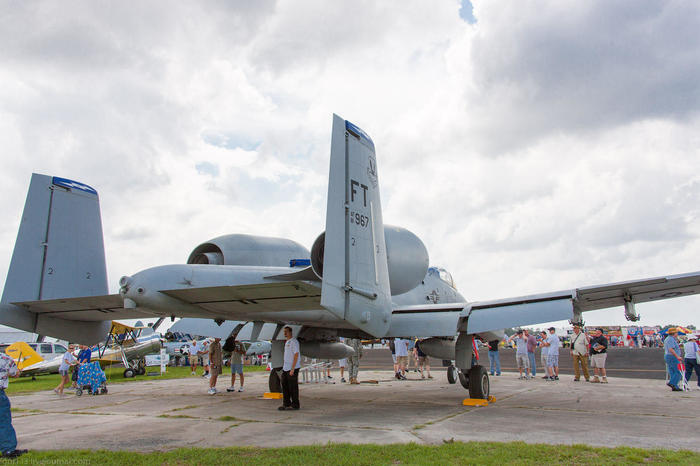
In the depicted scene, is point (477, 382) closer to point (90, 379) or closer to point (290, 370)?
point (290, 370)

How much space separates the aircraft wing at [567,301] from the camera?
7973mm

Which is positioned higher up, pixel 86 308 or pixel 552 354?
pixel 86 308

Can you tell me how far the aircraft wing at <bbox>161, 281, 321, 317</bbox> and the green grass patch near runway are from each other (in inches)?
70.4

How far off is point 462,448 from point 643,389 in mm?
9549

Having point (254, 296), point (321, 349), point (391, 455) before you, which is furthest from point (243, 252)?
point (391, 455)

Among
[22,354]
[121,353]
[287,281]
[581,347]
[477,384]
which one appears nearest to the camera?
[287,281]

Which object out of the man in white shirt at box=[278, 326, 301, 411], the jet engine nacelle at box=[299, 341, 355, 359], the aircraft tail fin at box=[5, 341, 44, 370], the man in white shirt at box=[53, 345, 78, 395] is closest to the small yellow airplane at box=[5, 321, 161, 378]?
the aircraft tail fin at box=[5, 341, 44, 370]

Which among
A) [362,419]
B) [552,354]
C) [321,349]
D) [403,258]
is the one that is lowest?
[362,419]

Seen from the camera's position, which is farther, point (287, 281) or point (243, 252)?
point (243, 252)

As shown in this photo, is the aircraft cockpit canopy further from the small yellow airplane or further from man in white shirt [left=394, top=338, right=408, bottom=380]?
the small yellow airplane

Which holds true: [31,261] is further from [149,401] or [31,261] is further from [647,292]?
[647,292]

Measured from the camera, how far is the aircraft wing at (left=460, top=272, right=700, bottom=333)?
7.97m

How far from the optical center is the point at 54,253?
7797 mm

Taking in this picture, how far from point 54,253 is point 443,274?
390 inches
